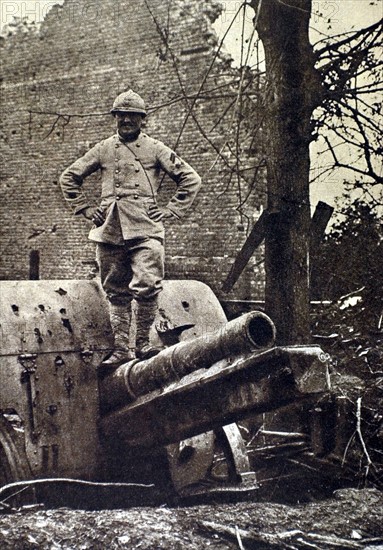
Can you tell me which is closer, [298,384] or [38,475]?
[298,384]

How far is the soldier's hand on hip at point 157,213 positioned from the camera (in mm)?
4688

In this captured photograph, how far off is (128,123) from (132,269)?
92 centimetres

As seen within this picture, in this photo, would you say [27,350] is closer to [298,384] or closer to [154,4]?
[298,384]

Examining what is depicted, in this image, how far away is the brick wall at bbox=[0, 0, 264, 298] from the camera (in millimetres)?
11234

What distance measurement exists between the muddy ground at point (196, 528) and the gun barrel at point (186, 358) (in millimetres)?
660

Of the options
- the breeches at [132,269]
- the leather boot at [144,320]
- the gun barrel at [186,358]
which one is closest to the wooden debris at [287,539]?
the gun barrel at [186,358]

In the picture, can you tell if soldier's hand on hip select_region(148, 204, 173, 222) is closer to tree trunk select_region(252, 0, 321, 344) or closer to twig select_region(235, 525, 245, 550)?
tree trunk select_region(252, 0, 321, 344)

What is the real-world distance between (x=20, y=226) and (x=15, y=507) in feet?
35.0

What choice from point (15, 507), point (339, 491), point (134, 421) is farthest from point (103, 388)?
point (339, 491)

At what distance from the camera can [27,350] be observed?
4.25 meters

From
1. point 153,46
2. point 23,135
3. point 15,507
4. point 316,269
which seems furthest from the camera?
point 23,135

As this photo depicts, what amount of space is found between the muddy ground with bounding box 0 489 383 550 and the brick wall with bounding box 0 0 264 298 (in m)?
6.52

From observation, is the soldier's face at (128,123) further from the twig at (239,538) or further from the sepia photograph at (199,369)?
the twig at (239,538)

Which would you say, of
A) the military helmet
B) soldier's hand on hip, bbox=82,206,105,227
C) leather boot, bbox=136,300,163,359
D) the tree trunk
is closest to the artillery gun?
leather boot, bbox=136,300,163,359
